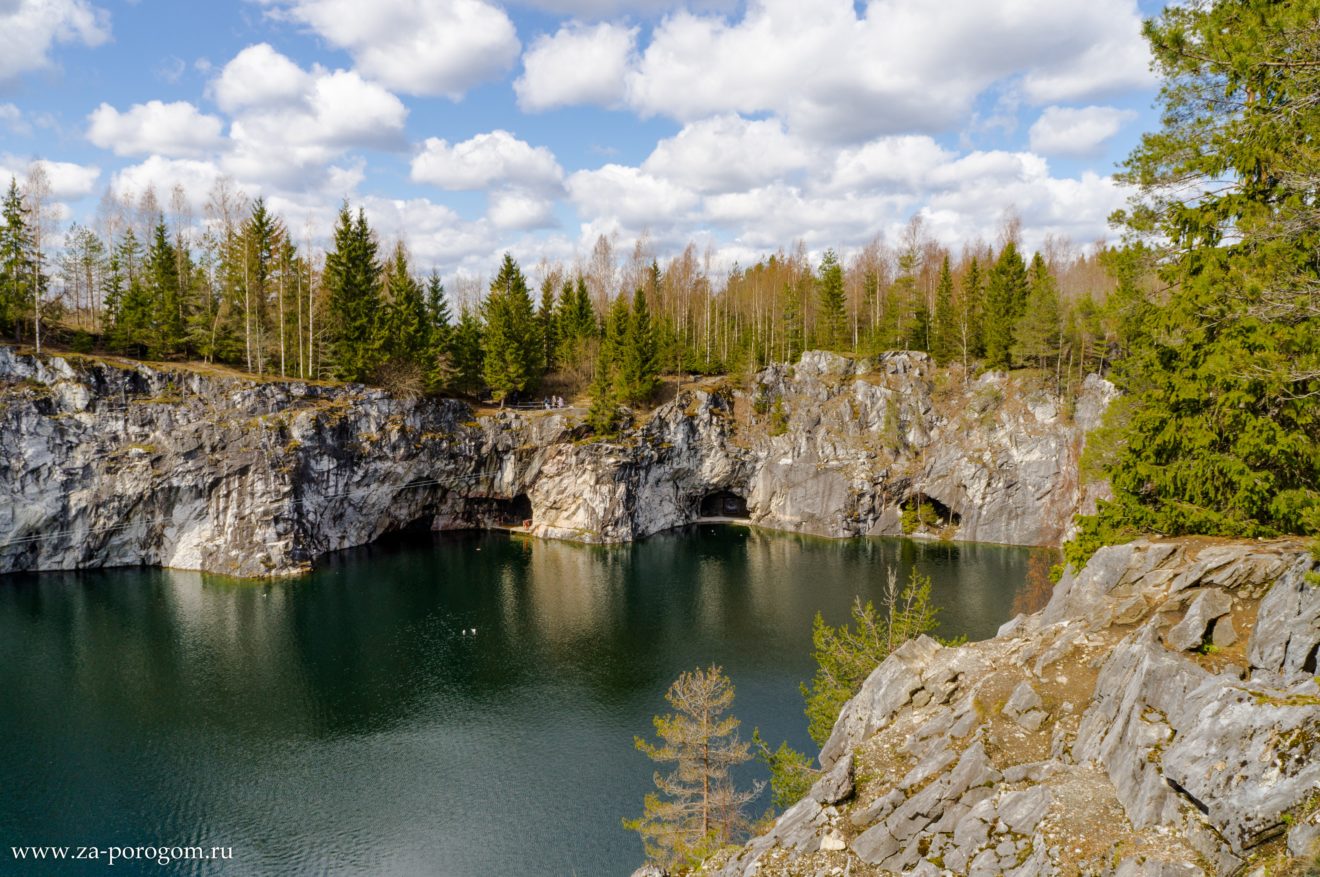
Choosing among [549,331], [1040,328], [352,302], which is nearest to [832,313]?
[1040,328]

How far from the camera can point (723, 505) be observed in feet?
245

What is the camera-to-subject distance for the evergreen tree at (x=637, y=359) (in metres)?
67.6

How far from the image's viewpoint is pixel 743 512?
7400 centimetres

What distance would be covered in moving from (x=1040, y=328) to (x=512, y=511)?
166 feet

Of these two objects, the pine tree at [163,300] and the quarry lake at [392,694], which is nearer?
the quarry lake at [392,694]

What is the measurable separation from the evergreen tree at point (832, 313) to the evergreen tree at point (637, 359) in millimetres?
19569

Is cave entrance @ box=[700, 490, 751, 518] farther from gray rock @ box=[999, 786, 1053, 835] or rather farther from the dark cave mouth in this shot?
gray rock @ box=[999, 786, 1053, 835]

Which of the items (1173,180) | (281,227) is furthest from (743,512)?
(1173,180)

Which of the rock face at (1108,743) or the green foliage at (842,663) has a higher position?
the rock face at (1108,743)

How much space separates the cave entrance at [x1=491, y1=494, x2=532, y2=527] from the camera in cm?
6831

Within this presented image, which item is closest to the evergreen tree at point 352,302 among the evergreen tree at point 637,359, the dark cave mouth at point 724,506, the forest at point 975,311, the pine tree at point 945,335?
the forest at point 975,311

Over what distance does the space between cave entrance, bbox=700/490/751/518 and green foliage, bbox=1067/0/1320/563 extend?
5634 centimetres

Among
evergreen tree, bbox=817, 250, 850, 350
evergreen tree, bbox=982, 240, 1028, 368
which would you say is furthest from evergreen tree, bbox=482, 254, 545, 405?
evergreen tree, bbox=982, 240, 1028, 368

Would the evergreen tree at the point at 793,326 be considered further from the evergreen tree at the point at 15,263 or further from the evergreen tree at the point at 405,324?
the evergreen tree at the point at 15,263
